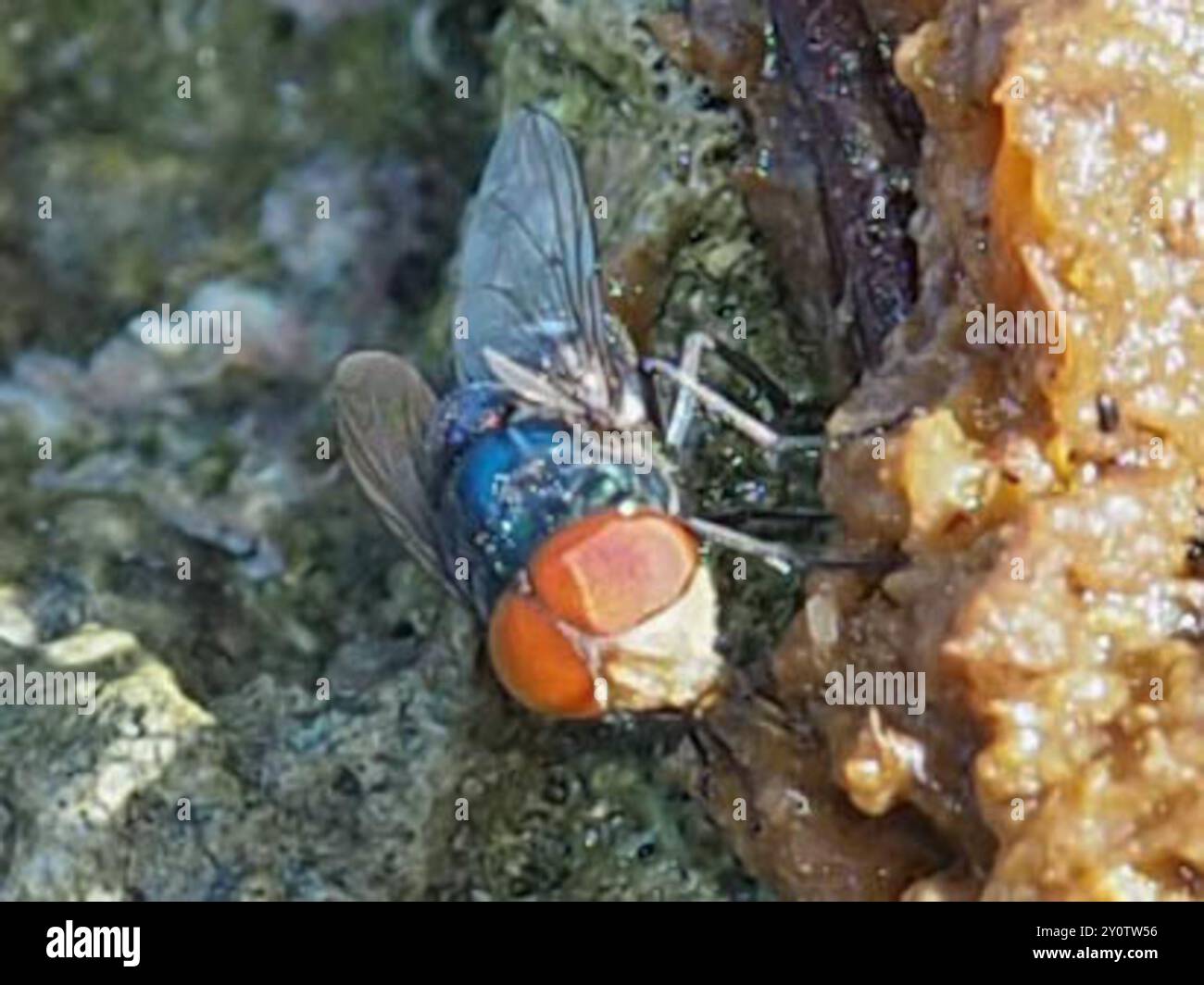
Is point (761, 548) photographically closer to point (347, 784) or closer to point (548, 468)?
point (548, 468)

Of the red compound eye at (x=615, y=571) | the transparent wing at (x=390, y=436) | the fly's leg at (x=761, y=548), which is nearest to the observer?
the red compound eye at (x=615, y=571)

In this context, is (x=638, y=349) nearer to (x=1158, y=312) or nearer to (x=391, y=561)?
(x=391, y=561)

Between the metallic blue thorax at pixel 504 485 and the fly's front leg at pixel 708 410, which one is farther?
the fly's front leg at pixel 708 410

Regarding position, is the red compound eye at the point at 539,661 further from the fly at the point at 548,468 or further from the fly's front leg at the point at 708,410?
the fly's front leg at the point at 708,410

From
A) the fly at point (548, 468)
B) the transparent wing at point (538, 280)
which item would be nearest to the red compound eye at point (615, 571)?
the fly at point (548, 468)

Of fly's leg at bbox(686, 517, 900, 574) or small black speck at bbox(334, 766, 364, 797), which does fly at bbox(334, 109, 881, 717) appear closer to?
fly's leg at bbox(686, 517, 900, 574)

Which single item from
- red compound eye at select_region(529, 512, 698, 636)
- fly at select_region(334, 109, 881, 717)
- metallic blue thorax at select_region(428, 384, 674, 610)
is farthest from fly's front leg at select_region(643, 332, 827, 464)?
red compound eye at select_region(529, 512, 698, 636)
